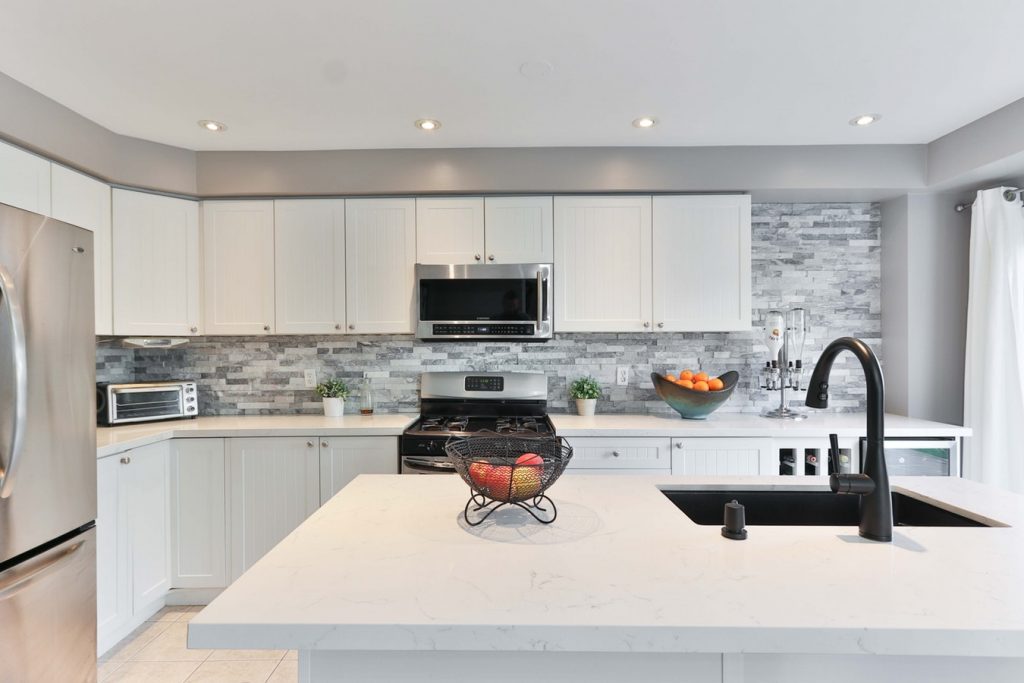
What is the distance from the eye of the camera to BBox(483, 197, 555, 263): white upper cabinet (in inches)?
112

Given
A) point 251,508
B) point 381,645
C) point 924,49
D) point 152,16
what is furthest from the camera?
point 251,508

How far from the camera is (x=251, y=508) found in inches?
100.0

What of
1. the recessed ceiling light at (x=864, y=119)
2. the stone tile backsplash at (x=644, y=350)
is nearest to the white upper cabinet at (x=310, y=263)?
the stone tile backsplash at (x=644, y=350)

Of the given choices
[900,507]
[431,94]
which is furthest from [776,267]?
[431,94]

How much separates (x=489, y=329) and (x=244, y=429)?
1.37 metres

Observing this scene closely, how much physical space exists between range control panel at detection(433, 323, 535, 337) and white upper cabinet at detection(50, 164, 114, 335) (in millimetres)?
1662

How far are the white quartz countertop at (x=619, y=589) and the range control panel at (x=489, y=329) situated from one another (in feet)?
5.63

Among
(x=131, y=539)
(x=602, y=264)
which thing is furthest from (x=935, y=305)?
(x=131, y=539)

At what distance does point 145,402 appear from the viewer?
271 centimetres

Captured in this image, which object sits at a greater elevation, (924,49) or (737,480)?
(924,49)

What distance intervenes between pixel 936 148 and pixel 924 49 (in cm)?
113

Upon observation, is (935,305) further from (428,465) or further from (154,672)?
(154,672)

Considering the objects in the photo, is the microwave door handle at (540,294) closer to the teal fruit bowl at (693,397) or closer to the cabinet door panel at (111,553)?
the teal fruit bowl at (693,397)

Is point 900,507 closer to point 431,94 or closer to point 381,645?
point 381,645
